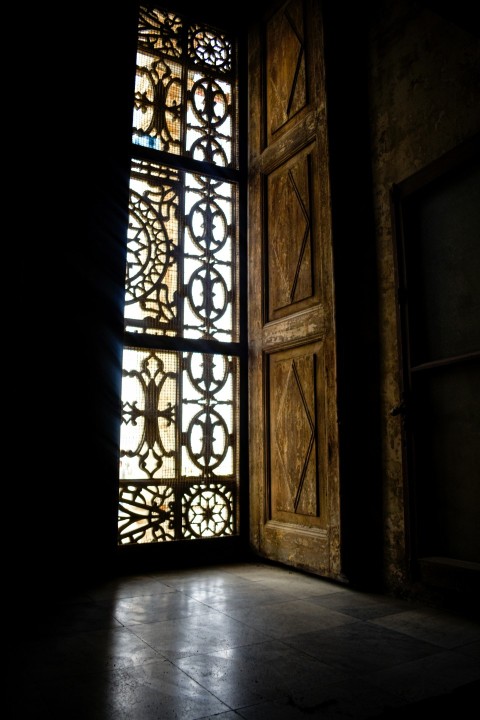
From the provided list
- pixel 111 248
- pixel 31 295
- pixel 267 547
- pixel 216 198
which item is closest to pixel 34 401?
pixel 31 295

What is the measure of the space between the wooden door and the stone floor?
1.90 feet

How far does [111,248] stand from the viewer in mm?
3656

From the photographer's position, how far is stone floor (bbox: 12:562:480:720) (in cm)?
165

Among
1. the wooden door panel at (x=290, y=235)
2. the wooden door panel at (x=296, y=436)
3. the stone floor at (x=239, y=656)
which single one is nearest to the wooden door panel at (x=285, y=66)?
the wooden door panel at (x=290, y=235)

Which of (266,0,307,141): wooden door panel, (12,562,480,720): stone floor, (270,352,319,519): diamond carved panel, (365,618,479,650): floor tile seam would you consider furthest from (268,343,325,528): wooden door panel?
(266,0,307,141): wooden door panel

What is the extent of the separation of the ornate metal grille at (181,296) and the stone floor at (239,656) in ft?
2.68

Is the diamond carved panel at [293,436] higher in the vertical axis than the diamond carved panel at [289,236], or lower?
lower

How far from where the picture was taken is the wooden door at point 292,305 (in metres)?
3.38

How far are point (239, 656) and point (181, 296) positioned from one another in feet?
8.30

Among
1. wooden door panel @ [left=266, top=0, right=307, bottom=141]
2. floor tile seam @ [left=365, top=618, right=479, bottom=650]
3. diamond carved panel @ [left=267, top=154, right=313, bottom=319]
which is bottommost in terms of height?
floor tile seam @ [left=365, top=618, right=479, bottom=650]

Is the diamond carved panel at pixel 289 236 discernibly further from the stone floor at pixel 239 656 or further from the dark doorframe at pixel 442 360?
the stone floor at pixel 239 656

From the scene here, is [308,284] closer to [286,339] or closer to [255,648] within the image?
[286,339]

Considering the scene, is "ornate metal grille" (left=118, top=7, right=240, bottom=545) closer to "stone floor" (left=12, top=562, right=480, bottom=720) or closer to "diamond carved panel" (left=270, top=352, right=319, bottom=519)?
"diamond carved panel" (left=270, top=352, right=319, bottom=519)

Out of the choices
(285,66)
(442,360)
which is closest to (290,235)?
(285,66)
